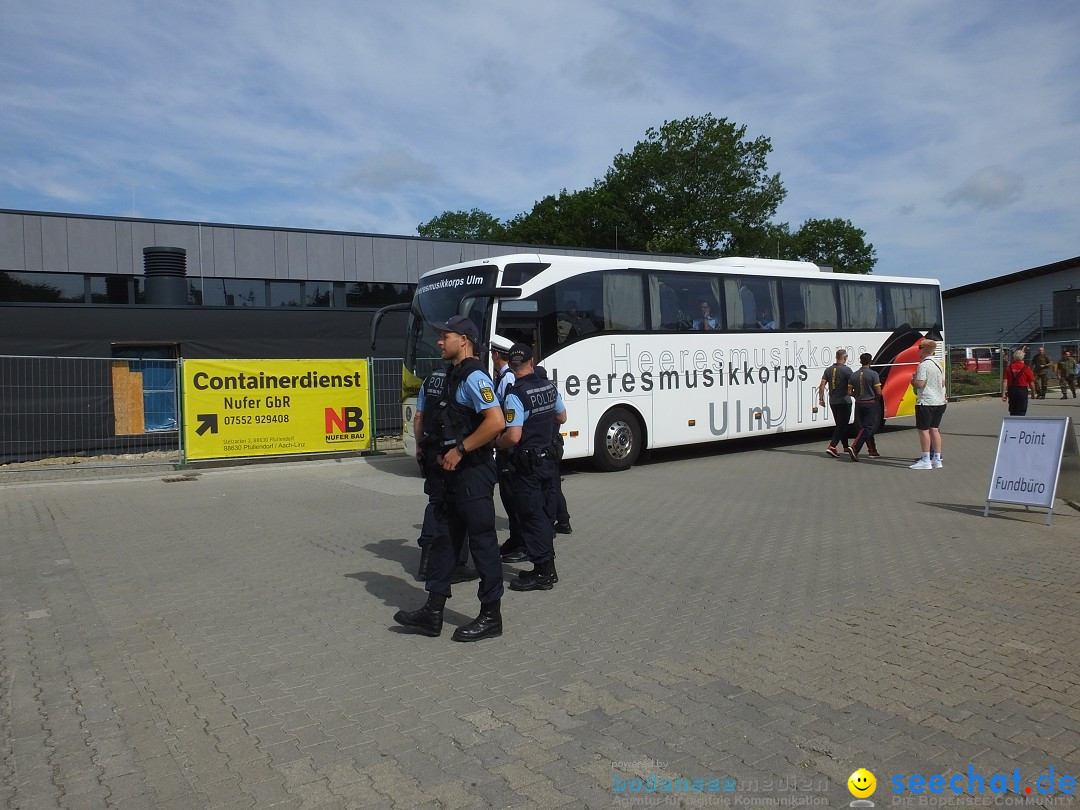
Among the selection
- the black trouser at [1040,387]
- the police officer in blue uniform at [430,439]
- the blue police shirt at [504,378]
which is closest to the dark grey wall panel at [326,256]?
the blue police shirt at [504,378]

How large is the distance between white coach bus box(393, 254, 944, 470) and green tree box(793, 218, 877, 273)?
6415 cm

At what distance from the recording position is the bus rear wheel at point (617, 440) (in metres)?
12.6

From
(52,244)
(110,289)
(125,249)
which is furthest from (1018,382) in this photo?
(52,244)

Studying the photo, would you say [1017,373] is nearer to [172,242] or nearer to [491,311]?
[491,311]

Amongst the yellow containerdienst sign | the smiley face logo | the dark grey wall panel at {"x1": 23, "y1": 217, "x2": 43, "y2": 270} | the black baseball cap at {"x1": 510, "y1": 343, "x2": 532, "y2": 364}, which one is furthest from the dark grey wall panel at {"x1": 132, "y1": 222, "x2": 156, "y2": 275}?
the smiley face logo

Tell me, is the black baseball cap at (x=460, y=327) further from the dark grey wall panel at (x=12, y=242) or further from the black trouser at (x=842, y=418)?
the dark grey wall panel at (x=12, y=242)

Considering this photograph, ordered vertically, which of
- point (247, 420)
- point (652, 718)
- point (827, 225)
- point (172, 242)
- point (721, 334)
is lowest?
point (652, 718)

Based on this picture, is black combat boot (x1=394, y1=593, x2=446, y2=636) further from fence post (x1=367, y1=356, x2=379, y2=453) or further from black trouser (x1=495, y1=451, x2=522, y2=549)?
fence post (x1=367, y1=356, x2=379, y2=453)

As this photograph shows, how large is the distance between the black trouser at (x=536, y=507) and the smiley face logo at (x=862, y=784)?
304 centimetres

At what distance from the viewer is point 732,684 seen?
4.20 m

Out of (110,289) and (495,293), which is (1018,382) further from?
(110,289)

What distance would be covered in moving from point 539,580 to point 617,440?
22.6ft

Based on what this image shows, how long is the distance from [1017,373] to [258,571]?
13.1 m

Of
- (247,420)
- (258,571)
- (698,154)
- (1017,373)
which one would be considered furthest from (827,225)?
(258,571)
